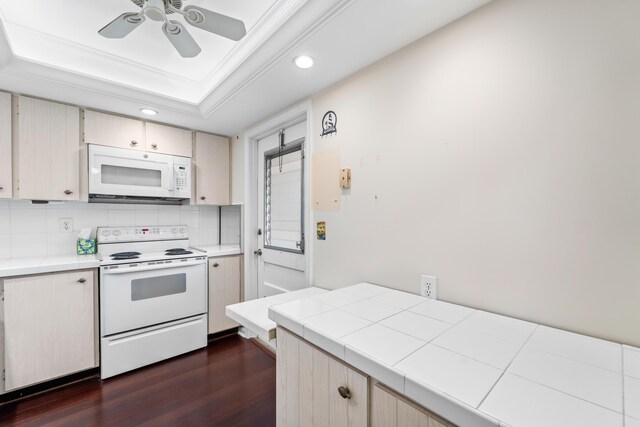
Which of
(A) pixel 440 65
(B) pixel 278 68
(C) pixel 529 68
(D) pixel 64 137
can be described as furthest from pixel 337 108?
(D) pixel 64 137

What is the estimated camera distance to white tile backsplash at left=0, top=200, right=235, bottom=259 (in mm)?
2256

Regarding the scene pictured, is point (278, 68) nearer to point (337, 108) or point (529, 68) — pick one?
point (337, 108)

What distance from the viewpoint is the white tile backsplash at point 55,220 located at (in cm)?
226

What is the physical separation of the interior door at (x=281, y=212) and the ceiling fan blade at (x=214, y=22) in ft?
2.97

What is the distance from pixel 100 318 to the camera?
2.19m

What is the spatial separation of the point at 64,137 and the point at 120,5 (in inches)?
48.8

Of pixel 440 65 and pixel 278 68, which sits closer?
pixel 440 65

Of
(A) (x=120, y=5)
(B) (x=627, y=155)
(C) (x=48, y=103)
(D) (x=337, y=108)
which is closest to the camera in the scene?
(B) (x=627, y=155)

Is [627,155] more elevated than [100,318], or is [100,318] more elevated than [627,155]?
[627,155]

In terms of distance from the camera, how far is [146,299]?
2.36m

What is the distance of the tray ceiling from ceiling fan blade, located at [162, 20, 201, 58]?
0.27 meters

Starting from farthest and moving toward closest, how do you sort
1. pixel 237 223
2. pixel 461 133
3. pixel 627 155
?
pixel 237 223 → pixel 461 133 → pixel 627 155

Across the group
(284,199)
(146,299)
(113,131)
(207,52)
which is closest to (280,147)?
(284,199)

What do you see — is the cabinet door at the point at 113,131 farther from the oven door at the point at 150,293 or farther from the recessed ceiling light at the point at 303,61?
the recessed ceiling light at the point at 303,61
